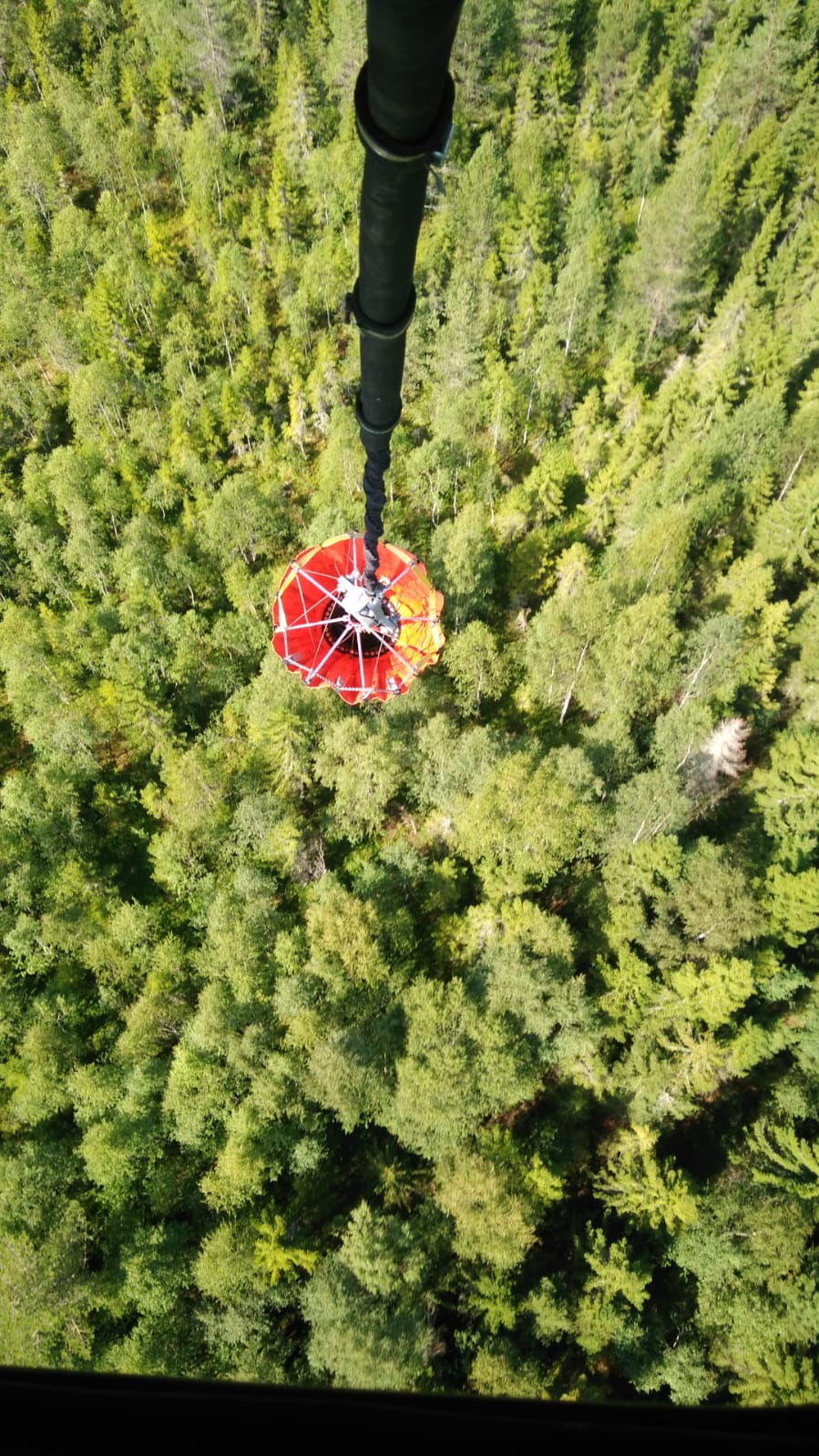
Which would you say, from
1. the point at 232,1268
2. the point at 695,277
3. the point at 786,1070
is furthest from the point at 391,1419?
the point at 695,277

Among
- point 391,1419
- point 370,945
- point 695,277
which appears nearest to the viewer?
point 391,1419

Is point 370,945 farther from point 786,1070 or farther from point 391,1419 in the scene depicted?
point 391,1419

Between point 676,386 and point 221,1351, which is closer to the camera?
point 221,1351

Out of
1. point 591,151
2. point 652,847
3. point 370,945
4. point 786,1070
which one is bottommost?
point 786,1070

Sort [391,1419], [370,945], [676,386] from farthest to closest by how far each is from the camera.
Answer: [676,386] → [370,945] → [391,1419]

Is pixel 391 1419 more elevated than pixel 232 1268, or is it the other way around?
pixel 391 1419

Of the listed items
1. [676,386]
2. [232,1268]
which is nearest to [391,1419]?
[232,1268]
